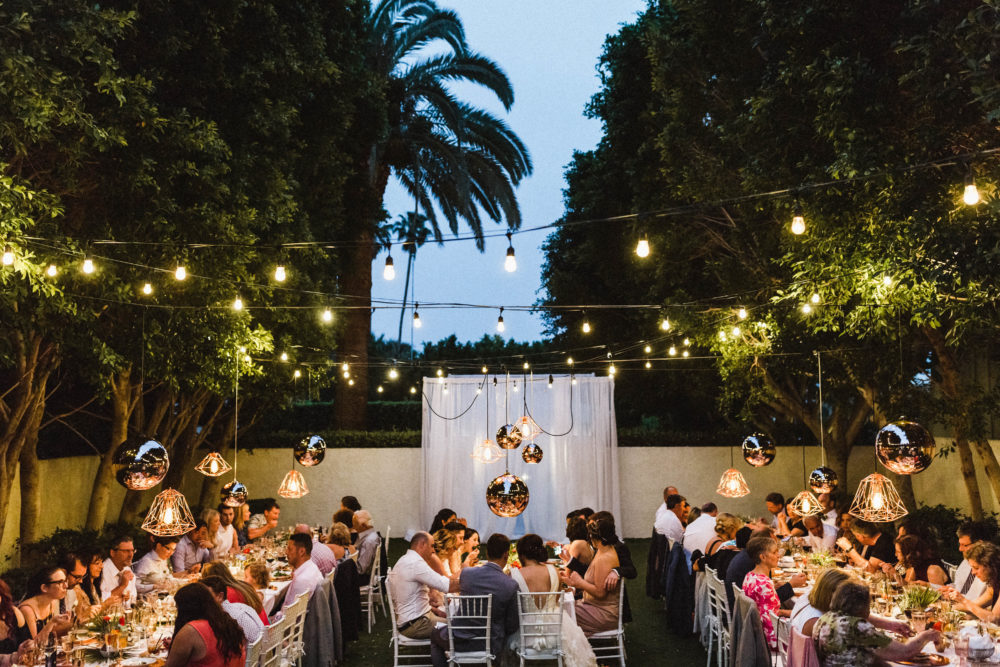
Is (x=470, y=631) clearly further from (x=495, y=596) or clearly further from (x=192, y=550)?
(x=192, y=550)

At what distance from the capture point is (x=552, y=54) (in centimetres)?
15262

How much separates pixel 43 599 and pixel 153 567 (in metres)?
1.99

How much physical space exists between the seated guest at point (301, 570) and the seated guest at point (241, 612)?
1.49 metres

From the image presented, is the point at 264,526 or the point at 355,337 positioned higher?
the point at 355,337

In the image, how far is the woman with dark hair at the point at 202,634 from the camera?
4.17 meters

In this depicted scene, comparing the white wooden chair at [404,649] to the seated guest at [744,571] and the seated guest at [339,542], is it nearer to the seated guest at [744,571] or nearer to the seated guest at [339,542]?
the seated guest at [339,542]

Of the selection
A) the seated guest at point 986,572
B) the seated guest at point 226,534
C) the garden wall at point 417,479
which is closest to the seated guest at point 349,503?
the seated guest at point 226,534

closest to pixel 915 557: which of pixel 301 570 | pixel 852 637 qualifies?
pixel 852 637

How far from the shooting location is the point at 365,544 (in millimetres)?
9320

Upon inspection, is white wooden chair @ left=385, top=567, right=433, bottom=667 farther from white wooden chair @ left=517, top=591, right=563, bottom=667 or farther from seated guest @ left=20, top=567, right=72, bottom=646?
seated guest @ left=20, top=567, right=72, bottom=646

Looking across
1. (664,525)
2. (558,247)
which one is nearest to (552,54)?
(558,247)

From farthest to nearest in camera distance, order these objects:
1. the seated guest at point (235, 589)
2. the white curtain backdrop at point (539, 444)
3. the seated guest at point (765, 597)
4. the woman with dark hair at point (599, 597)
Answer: the white curtain backdrop at point (539, 444) < the woman with dark hair at point (599, 597) < the seated guest at point (765, 597) < the seated guest at point (235, 589)

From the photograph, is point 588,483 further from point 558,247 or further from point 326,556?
point 326,556

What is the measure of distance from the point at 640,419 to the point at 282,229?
1175cm
